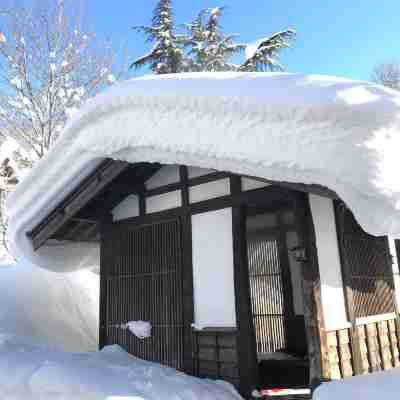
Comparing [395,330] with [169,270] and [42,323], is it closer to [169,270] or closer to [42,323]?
[169,270]

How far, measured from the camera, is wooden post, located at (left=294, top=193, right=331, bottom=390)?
13.1ft

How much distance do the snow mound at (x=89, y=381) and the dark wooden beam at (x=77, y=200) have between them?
2.01 meters

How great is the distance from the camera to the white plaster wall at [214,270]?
16.3 feet

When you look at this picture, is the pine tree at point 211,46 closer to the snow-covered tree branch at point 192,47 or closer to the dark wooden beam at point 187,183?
the snow-covered tree branch at point 192,47

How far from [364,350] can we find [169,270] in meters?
2.88

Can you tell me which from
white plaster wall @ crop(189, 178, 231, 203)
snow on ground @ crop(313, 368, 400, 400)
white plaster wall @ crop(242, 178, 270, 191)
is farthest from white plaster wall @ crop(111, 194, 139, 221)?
snow on ground @ crop(313, 368, 400, 400)

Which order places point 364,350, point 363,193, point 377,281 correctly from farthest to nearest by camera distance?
point 377,281 → point 364,350 → point 363,193

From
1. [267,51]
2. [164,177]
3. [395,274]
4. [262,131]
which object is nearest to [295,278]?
[395,274]

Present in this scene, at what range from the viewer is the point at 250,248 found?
8.56 meters

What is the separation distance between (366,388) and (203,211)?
10.5 ft

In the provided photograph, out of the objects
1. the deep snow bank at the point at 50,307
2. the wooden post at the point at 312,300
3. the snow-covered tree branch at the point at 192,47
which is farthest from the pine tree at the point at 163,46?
the wooden post at the point at 312,300

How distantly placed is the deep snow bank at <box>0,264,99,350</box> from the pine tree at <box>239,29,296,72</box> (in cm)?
1132

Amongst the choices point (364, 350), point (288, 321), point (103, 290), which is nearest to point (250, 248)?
point (288, 321)

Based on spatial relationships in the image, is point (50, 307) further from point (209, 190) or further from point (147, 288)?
point (209, 190)
